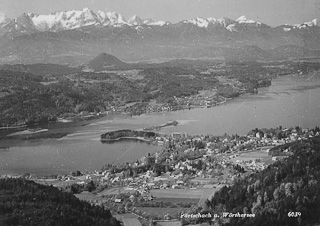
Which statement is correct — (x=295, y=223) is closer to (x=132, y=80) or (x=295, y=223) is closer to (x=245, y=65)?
(x=132, y=80)

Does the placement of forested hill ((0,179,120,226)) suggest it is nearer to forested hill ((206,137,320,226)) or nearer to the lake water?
forested hill ((206,137,320,226))

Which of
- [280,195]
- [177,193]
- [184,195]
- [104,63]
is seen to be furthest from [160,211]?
[104,63]

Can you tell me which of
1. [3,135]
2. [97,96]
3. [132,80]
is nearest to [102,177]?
[3,135]

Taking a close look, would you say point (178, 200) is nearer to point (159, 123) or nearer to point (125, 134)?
point (125, 134)

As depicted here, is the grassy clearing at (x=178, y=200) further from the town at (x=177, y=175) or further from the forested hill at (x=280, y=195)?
the forested hill at (x=280, y=195)

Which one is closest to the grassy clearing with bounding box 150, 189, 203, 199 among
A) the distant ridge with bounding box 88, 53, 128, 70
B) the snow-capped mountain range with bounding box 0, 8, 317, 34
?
the distant ridge with bounding box 88, 53, 128, 70
